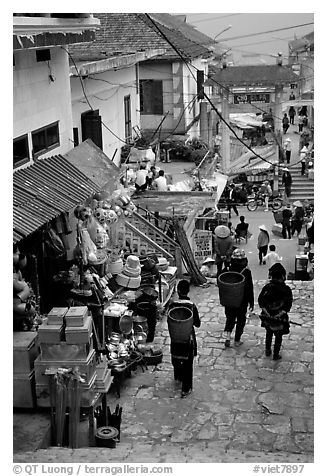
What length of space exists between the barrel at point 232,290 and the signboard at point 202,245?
21.3 feet

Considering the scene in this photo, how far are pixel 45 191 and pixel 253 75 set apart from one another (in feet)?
71.2

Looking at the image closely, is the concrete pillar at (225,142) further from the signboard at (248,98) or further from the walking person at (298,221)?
the walking person at (298,221)

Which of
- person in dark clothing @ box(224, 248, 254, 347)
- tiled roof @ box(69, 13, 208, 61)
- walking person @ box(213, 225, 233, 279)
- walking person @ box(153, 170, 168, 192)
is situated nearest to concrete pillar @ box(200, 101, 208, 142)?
tiled roof @ box(69, 13, 208, 61)

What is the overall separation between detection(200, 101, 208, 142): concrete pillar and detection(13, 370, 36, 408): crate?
1103 inches

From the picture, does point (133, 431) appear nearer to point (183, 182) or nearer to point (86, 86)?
point (86, 86)

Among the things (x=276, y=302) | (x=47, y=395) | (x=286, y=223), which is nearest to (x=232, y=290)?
(x=276, y=302)

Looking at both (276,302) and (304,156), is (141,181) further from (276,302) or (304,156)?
(304,156)

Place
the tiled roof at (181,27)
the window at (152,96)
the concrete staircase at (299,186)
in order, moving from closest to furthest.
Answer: the window at (152,96) < the concrete staircase at (299,186) < the tiled roof at (181,27)

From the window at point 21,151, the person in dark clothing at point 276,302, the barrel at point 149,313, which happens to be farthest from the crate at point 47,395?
the window at point 21,151

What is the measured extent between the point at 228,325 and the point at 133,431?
3.14 m

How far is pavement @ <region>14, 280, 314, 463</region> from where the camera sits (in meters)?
6.59

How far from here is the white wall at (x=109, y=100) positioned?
15391 millimetres

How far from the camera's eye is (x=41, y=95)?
35.9ft
